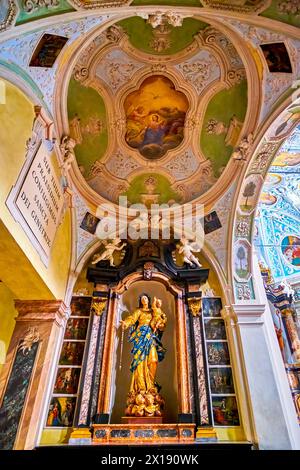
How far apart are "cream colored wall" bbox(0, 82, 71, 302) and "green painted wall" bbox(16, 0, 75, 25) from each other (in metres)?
1.13

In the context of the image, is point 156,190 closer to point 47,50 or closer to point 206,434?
point 47,50

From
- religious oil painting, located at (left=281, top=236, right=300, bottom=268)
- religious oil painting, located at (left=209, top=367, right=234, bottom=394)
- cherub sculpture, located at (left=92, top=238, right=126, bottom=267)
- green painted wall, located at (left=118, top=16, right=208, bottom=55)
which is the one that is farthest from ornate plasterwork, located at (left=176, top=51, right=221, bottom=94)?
religious oil painting, located at (left=281, top=236, right=300, bottom=268)

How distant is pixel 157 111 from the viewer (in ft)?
30.1

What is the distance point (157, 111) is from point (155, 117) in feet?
0.59

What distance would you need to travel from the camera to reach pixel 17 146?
19.2 ft

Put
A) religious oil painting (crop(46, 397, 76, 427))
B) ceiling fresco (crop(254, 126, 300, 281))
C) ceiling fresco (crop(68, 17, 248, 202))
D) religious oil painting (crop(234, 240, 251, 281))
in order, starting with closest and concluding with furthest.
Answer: religious oil painting (crop(46, 397, 76, 427))
ceiling fresco (crop(68, 17, 248, 202))
religious oil painting (crop(234, 240, 251, 281))
ceiling fresco (crop(254, 126, 300, 281))

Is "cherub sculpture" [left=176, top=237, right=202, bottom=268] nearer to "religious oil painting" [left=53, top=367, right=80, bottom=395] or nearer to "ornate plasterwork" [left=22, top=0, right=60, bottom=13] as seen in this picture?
"religious oil painting" [left=53, top=367, right=80, bottom=395]

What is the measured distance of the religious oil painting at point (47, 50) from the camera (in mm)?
5753

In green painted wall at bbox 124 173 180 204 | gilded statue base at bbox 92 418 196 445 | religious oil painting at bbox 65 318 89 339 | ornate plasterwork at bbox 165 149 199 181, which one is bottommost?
gilded statue base at bbox 92 418 196 445

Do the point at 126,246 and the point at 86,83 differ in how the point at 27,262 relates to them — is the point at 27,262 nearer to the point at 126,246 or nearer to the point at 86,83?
the point at 126,246

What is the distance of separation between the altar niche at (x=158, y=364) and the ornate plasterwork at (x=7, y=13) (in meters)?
7.19

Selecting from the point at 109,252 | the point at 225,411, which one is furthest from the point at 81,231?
the point at 225,411

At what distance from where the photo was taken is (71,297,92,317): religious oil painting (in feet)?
29.5
